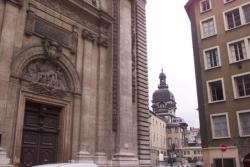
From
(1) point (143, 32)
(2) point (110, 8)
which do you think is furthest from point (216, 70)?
(2) point (110, 8)

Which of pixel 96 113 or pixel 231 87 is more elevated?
pixel 231 87

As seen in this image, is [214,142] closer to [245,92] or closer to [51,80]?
[245,92]

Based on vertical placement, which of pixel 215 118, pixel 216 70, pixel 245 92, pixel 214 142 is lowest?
pixel 214 142

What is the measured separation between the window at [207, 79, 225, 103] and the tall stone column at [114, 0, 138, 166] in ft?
45.0

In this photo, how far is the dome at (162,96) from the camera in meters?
138

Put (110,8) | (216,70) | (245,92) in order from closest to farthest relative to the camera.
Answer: (110,8)
(245,92)
(216,70)

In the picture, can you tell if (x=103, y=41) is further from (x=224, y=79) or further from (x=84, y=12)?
(x=224, y=79)

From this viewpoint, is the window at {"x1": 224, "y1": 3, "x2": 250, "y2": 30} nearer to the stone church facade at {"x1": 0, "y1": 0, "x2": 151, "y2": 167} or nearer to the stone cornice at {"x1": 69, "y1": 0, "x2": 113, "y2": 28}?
the stone church facade at {"x1": 0, "y1": 0, "x2": 151, "y2": 167}

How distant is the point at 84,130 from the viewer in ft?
59.1

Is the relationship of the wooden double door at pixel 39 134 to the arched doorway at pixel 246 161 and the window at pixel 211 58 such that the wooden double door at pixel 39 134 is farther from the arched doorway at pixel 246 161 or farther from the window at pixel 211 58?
the window at pixel 211 58

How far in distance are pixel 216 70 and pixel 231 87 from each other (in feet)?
9.16

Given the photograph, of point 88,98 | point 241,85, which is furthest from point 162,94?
point 88,98

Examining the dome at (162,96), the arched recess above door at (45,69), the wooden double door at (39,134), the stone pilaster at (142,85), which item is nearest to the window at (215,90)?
the stone pilaster at (142,85)

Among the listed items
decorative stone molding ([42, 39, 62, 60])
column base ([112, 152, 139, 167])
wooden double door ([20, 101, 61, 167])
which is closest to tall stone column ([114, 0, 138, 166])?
column base ([112, 152, 139, 167])
